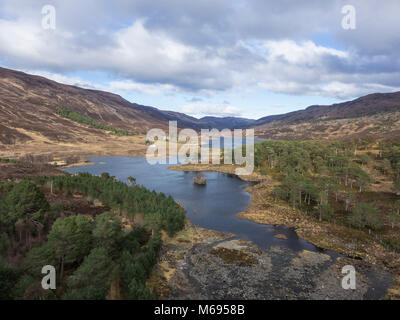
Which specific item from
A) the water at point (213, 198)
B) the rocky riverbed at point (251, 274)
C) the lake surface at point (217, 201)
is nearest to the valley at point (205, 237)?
the rocky riverbed at point (251, 274)

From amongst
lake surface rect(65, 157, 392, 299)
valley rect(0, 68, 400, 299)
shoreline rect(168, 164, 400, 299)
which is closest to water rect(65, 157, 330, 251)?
lake surface rect(65, 157, 392, 299)

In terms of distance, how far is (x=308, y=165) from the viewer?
96.5 meters

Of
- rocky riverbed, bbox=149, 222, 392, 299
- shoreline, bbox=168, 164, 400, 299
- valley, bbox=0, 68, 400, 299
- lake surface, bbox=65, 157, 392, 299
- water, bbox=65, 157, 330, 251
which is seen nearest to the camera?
valley, bbox=0, 68, 400, 299

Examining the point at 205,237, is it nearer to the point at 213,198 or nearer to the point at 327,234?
the point at 327,234

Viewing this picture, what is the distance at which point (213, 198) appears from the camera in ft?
243

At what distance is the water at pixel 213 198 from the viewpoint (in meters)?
48.8

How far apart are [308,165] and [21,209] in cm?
8866

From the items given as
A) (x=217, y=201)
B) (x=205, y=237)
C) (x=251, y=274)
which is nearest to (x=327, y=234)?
(x=251, y=274)

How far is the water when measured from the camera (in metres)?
48.8

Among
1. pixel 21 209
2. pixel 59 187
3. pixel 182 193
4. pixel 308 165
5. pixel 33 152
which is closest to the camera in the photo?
pixel 21 209

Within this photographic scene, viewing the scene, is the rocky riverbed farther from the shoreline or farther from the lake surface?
the shoreline

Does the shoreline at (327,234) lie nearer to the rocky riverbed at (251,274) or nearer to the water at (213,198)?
the rocky riverbed at (251,274)

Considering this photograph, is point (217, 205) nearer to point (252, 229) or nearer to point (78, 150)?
point (252, 229)
